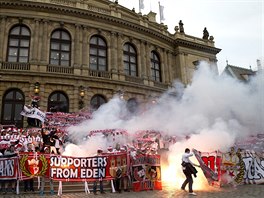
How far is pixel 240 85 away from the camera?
17.9 metres

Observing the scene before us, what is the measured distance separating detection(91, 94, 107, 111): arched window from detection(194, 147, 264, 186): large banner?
1426 centimetres

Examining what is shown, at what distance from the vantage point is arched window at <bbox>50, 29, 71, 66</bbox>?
25719 millimetres

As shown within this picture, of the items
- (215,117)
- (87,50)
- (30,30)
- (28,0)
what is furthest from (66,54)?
(215,117)

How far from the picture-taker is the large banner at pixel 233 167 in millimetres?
12658

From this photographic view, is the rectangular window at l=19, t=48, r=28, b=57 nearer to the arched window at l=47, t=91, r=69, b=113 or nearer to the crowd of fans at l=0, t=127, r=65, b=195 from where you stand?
the arched window at l=47, t=91, r=69, b=113

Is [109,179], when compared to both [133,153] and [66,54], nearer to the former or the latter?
[133,153]

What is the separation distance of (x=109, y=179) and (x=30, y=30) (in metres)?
18.7

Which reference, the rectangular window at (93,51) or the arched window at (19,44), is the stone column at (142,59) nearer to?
the rectangular window at (93,51)

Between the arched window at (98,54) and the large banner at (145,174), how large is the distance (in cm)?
1609

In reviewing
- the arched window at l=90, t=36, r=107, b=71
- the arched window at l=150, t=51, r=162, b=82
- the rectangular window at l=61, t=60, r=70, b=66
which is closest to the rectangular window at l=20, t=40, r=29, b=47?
the rectangular window at l=61, t=60, r=70, b=66

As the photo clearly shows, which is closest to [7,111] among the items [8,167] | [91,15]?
[91,15]

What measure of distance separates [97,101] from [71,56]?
16.1 feet

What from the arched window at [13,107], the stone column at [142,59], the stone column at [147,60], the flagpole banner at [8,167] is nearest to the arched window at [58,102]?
the arched window at [13,107]

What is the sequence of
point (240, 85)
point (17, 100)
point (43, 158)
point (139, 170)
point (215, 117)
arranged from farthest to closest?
point (17, 100), point (240, 85), point (215, 117), point (139, 170), point (43, 158)
